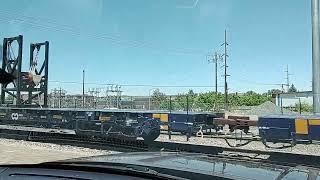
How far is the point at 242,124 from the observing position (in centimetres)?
2464

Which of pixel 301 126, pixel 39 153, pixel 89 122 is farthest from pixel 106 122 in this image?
pixel 301 126

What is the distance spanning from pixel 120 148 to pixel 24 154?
3.84 m

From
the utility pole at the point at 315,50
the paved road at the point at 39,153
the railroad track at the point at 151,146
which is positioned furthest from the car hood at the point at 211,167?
the utility pole at the point at 315,50

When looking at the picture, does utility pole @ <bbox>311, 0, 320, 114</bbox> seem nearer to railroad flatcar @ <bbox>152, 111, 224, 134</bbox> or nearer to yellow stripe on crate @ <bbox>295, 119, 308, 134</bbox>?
yellow stripe on crate @ <bbox>295, 119, 308, 134</bbox>

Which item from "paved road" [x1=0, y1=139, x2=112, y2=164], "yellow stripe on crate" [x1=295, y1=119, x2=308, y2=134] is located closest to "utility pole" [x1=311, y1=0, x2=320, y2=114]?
"yellow stripe on crate" [x1=295, y1=119, x2=308, y2=134]

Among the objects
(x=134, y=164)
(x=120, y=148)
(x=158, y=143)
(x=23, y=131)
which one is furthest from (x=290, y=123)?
(x=134, y=164)

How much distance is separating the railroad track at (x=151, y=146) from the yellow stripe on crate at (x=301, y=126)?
3.77 metres

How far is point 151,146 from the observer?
1827 centimetres

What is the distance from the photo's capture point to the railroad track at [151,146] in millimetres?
13773

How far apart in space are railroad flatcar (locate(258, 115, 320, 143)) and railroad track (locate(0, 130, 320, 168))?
373 centimetres

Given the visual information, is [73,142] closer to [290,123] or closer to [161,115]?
→ [161,115]

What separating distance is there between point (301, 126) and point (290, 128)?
0.42 metres

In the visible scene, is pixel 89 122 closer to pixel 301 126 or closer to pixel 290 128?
pixel 290 128

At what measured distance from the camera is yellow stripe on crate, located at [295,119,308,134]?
59.9 ft
